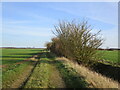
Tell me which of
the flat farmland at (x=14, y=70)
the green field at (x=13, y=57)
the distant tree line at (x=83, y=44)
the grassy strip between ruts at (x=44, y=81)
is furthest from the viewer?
the green field at (x=13, y=57)

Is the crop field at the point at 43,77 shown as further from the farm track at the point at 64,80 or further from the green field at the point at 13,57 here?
the green field at the point at 13,57

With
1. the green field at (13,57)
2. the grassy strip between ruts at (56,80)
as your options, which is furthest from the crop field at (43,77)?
the green field at (13,57)

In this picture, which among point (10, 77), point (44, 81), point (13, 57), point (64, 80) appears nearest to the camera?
point (44, 81)

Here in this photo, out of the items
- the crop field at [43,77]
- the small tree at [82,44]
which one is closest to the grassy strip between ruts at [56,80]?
the crop field at [43,77]

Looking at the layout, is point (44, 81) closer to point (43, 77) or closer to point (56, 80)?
point (56, 80)

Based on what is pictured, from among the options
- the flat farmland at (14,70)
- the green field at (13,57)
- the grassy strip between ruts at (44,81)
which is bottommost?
the green field at (13,57)

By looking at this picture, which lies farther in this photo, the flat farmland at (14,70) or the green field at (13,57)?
the green field at (13,57)

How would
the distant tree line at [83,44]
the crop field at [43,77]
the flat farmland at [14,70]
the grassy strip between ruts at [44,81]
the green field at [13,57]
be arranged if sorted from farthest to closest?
the green field at [13,57] < the distant tree line at [83,44] < the flat farmland at [14,70] < the crop field at [43,77] < the grassy strip between ruts at [44,81]

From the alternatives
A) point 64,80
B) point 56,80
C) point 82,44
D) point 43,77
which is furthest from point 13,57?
point 64,80

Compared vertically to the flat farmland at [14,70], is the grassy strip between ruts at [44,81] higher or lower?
higher

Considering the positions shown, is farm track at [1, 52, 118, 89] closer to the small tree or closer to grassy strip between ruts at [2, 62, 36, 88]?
grassy strip between ruts at [2, 62, 36, 88]

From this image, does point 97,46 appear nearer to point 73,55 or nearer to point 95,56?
point 95,56

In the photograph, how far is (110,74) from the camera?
688 inches

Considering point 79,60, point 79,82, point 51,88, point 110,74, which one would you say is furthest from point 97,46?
point 51,88
